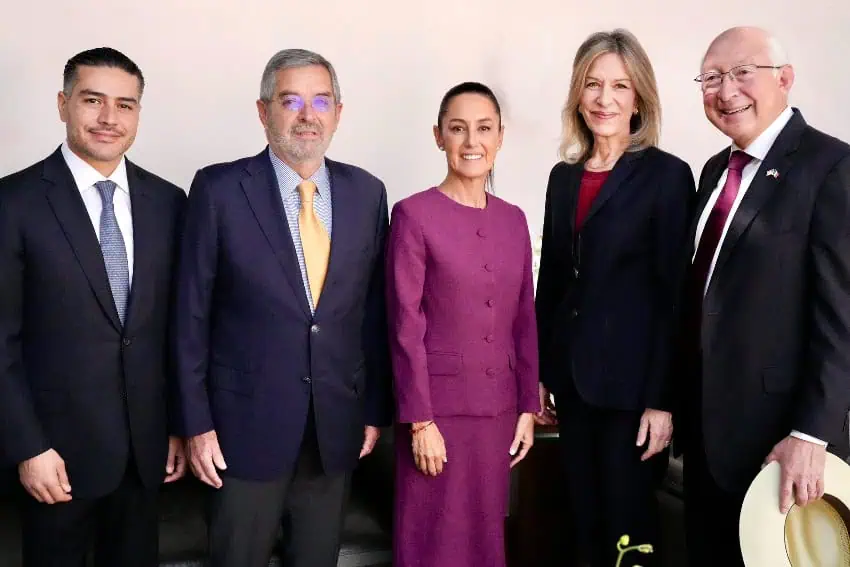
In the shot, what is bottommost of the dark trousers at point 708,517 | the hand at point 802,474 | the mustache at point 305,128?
the dark trousers at point 708,517

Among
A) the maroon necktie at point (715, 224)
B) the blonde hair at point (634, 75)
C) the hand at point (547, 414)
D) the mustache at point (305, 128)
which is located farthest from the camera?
the hand at point (547, 414)

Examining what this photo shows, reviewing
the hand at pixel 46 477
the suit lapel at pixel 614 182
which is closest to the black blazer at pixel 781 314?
the suit lapel at pixel 614 182

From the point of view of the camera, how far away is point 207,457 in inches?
70.2

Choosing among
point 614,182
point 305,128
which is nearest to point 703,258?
point 614,182

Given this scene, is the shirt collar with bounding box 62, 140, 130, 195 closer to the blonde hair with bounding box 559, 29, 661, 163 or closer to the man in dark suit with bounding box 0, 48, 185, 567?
the man in dark suit with bounding box 0, 48, 185, 567

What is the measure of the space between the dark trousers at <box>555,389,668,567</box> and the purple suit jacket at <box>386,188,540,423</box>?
0.20 meters

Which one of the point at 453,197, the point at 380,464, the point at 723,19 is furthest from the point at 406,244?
the point at 723,19

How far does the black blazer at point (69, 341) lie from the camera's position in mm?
1647

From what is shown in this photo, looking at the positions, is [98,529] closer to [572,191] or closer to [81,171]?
[81,171]

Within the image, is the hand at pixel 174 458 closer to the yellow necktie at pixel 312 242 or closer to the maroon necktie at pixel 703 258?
the yellow necktie at pixel 312 242

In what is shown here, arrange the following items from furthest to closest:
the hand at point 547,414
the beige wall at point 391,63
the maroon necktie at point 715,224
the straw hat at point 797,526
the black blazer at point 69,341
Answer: the beige wall at point 391,63, the hand at point 547,414, the maroon necktie at point 715,224, the black blazer at point 69,341, the straw hat at point 797,526

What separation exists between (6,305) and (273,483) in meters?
0.72

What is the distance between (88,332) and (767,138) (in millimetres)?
1611

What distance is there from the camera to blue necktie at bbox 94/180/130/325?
1757 millimetres
